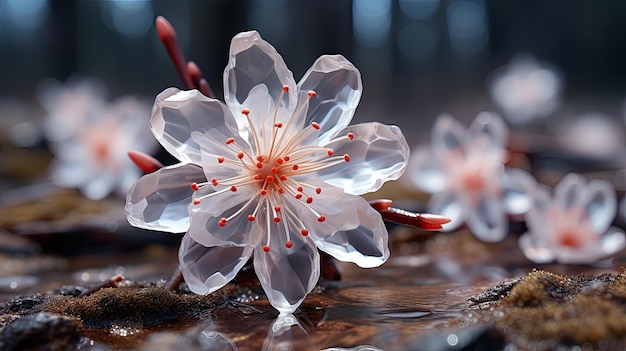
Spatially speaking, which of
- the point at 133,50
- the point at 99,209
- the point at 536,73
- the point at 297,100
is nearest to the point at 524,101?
the point at 536,73

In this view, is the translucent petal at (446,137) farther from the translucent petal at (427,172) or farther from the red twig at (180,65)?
the red twig at (180,65)

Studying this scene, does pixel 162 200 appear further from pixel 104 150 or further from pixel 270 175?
pixel 104 150

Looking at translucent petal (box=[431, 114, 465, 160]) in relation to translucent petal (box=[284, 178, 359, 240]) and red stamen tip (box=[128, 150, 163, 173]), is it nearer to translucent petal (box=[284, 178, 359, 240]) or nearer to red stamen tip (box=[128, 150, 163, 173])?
translucent petal (box=[284, 178, 359, 240])

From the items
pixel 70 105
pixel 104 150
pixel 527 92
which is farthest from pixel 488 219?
pixel 527 92

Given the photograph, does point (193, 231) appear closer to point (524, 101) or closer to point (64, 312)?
point (64, 312)

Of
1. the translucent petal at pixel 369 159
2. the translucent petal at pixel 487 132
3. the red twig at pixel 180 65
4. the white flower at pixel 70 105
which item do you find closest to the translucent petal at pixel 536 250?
the translucent petal at pixel 487 132
